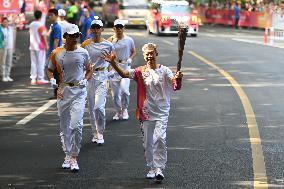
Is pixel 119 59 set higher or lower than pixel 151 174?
higher

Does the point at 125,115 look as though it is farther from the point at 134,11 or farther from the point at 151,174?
the point at 134,11

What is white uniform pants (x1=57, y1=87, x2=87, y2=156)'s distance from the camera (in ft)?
35.8

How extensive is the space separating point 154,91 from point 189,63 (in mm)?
17509

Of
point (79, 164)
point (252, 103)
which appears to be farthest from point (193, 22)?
point (79, 164)

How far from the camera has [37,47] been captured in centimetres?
2156

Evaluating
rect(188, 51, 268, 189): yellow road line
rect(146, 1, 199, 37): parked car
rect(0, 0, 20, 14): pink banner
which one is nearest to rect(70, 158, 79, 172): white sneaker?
rect(188, 51, 268, 189): yellow road line

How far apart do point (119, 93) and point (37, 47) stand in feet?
22.8

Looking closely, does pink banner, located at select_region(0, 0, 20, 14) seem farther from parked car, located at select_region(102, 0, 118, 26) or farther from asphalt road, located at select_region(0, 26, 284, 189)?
parked car, located at select_region(102, 0, 118, 26)

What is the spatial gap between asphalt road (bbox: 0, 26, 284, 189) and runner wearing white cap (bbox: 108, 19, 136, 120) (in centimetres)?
29

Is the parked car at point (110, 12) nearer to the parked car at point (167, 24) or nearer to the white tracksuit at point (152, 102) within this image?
the parked car at point (167, 24)

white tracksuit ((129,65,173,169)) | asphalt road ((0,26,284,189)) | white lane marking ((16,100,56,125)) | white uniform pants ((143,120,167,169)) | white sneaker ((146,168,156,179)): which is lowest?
white lane marking ((16,100,56,125))

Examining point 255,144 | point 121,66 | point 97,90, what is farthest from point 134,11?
point 255,144

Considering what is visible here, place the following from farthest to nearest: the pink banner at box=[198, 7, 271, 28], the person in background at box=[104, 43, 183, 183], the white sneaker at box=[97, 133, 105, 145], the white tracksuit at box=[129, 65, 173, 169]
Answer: the pink banner at box=[198, 7, 271, 28] → the white sneaker at box=[97, 133, 105, 145] → the white tracksuit at box=[129, 65, 173, 169] → the person in background at box=[104, 43, 183, 183]

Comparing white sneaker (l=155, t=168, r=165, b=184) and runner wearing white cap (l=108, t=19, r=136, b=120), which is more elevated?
runner wearing white cap (l=108, t=19, r=136, b=120)
